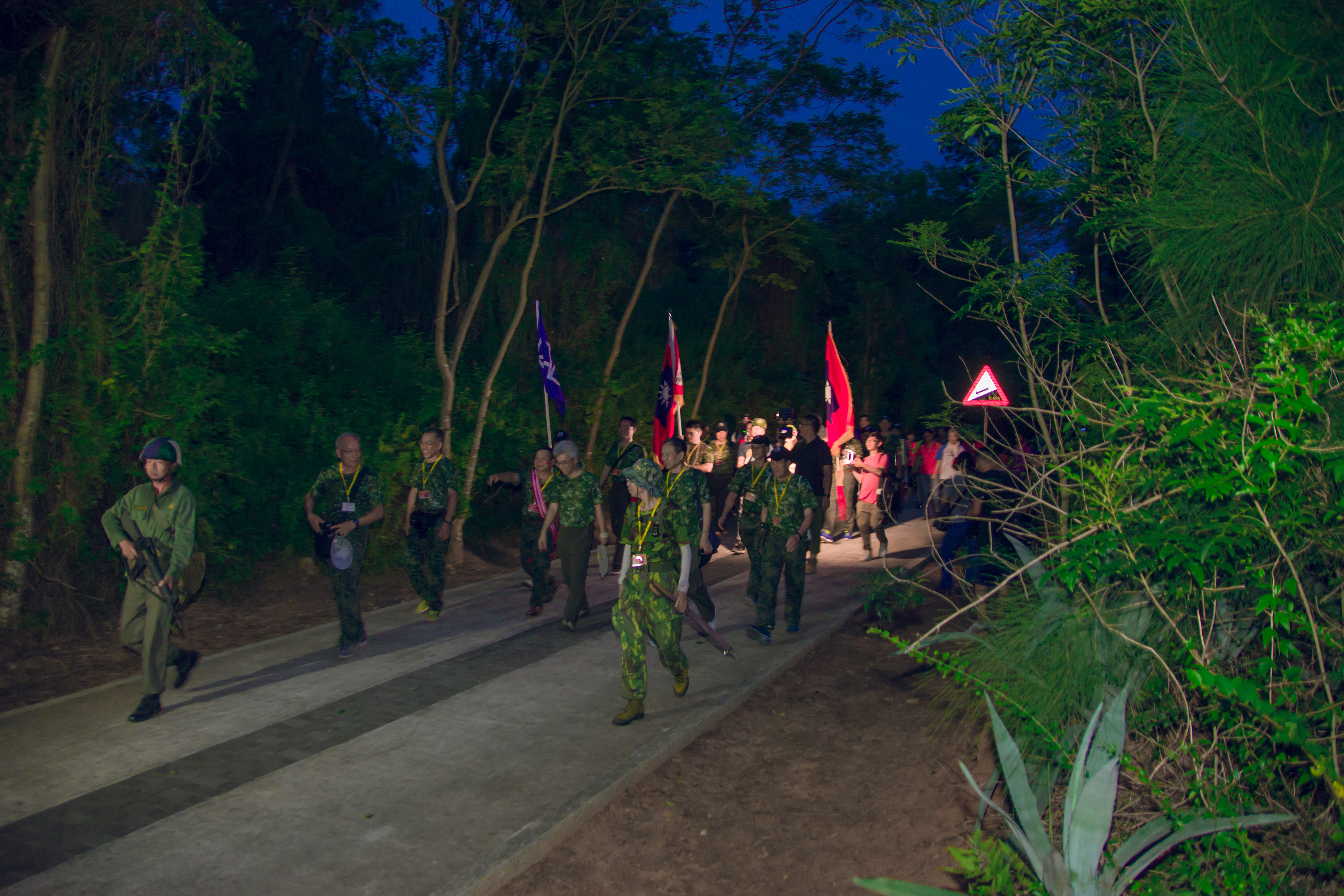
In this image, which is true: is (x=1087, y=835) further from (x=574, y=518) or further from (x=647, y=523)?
(x=574, y=518)

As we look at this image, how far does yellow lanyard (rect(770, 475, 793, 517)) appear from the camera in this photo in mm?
8930

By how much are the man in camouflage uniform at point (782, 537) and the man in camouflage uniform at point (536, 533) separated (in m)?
2.31

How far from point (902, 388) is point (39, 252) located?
35.8 metres

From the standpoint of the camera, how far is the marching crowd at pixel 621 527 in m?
6.55

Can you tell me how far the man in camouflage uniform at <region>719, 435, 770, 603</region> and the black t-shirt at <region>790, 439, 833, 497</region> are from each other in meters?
2.17

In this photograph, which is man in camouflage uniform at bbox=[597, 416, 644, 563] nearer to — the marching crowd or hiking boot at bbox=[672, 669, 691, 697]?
the marching crowd

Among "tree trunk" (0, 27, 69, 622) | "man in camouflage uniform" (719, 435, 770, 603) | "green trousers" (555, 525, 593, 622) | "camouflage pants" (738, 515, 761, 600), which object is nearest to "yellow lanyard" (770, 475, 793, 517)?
"man in camouflage uniform" (719, 435, 770, 603)

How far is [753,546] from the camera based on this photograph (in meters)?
9.38

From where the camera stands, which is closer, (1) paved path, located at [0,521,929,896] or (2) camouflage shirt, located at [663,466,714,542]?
(1) paved path, located at [0,521,929,896]

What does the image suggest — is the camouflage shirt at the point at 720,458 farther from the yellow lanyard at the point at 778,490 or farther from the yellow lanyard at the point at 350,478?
the yellow lanyard at the point at 350,478

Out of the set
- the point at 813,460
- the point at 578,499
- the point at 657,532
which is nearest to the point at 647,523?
the point at 657,532

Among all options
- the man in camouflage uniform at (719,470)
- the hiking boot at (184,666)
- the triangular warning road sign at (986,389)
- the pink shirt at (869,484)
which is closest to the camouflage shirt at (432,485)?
the hiking boot at (184,666)

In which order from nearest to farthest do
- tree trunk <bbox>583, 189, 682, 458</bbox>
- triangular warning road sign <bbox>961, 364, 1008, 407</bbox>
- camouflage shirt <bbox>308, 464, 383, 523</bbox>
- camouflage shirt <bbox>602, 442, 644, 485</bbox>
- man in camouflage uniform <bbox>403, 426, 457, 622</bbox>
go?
triangular warning road sign <bbox>961, 364, 1008, 407</bbox>, camouflage shirt <bbox>308, 464, 383, 523</bbox>, man in camouflage uniform <bbox>403, 426, 457, 622</bbox>, camouflage shirt <bbox>602, 442, 644, 485</bbox>, tree trunk <bbox>583, 189, 682, 458</bbox>

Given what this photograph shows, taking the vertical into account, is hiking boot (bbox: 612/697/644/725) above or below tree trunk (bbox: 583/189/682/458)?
below
